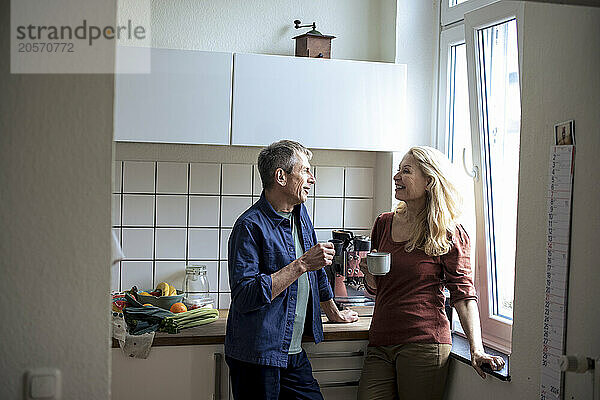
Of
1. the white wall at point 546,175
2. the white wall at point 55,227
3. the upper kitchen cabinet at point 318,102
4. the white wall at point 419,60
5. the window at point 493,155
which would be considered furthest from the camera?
the white wall at point 419,60

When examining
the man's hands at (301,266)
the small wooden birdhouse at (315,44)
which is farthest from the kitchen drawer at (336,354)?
the small wooden birdhouse at (315,44)

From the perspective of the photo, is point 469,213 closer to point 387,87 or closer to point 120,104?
point 387,87

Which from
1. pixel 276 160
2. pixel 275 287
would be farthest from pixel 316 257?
pixel 276 160

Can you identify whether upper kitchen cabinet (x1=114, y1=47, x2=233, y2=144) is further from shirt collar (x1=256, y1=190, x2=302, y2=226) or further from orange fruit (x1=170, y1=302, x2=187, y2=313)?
orange fruit (x1=170, y1=302, x2=187, y2=313)

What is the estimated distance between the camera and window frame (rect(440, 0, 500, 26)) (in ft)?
10.2

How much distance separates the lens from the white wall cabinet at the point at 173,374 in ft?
9.54

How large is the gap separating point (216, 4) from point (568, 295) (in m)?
2.17

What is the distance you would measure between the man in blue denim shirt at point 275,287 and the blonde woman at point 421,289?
0.29 m

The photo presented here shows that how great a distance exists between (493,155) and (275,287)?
110cm

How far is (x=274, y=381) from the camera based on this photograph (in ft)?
8.87

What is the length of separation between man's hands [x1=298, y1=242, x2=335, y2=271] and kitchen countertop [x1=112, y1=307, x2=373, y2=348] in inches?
15.8

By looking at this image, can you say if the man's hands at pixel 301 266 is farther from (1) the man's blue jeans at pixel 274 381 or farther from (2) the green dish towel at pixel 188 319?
(2) the green dish towel at pixel 188 319

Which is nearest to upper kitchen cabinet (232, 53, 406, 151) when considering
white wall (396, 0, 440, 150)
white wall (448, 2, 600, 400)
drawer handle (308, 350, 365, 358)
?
white wall (396, 0, 440, 150)

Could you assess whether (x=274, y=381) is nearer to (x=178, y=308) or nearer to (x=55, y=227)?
(x=178, y=308)
